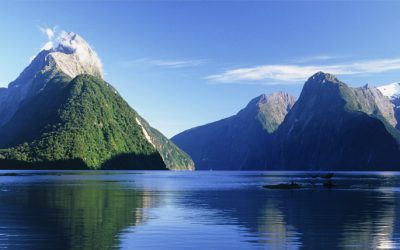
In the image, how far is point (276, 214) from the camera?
252ft

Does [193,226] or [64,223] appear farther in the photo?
[64,223]

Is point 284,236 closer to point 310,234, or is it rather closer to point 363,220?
point 310,234

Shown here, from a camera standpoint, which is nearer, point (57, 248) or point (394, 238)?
point (57, 248)

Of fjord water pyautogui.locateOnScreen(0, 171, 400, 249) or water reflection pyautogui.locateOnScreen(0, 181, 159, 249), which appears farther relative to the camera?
fjord water pyautogui.locateOnScreen(0, 171, 400, 249)

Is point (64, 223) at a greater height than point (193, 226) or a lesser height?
greater

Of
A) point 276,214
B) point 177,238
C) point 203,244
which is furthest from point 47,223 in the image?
point 276,214

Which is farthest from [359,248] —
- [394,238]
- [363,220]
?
[363,220]

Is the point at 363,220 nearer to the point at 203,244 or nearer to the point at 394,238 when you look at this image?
the point at 394,238

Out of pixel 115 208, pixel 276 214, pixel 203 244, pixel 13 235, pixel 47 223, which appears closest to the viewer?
pixel 203 244

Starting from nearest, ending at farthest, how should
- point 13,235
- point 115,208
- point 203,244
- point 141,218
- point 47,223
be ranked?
point 203,244 < point 13,235 < point 47,223 < point 141,218 < point 115,208

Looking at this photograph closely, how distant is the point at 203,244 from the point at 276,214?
30.8 meters

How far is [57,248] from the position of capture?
44375mm

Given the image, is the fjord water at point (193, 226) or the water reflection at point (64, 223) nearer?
the water reflection at point (64, 223)

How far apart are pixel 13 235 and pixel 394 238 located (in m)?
37.8
